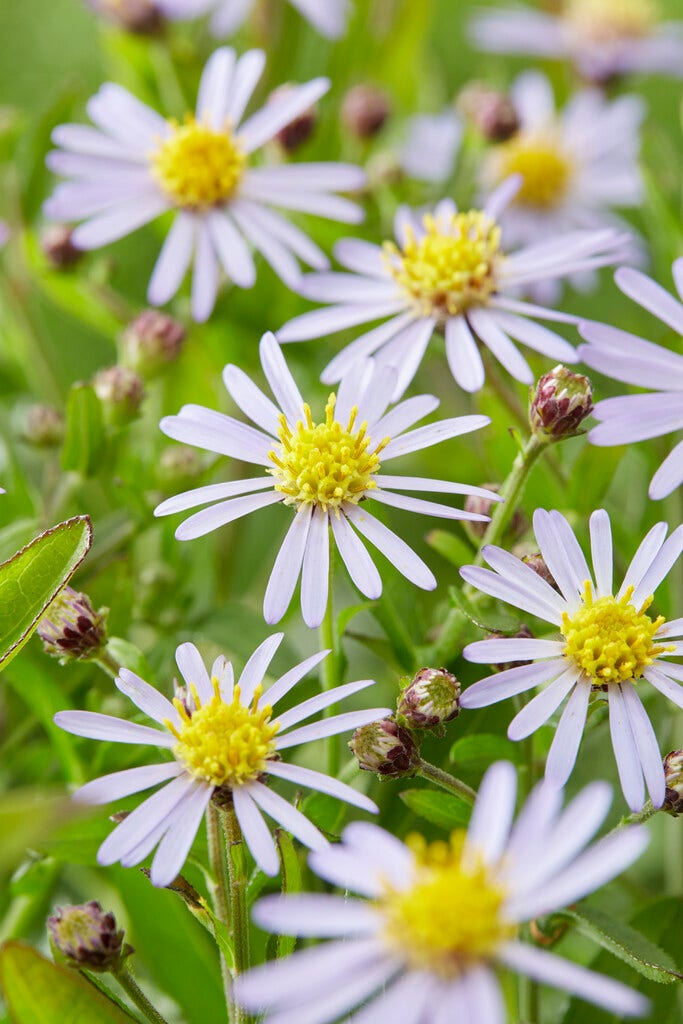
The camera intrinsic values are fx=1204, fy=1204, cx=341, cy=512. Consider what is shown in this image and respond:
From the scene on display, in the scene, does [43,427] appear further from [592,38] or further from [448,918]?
[592,38]

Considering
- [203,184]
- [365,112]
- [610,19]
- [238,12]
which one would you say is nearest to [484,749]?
[203,184]

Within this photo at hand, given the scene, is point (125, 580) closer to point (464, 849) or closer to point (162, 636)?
point (162, 636)

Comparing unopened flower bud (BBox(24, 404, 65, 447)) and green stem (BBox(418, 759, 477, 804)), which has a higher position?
unopened flower bud (BBox(24, 404, 65, 447))

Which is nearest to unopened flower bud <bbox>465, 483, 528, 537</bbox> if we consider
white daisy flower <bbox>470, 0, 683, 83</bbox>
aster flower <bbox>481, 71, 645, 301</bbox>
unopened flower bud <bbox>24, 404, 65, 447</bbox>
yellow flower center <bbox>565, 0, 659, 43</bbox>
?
unopened flower bud <bbox>24, 404, 65, 447</bbox>

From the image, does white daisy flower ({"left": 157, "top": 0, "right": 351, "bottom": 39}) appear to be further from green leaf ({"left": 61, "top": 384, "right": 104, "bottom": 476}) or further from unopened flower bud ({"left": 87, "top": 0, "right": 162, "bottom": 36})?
green leaf ({"left": 61, "top": 384, "right": 104, "bottom": 476})

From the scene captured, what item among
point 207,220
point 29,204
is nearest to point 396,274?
point 207,220

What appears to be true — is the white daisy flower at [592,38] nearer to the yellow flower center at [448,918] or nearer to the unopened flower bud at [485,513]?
the unopened flower bud at [485,513]
